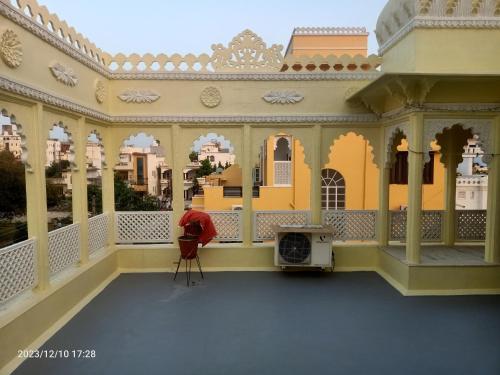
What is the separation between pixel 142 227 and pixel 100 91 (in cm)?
246

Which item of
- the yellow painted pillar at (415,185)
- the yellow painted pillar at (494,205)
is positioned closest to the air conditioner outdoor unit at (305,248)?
the yellow painted pillar at (415,185)

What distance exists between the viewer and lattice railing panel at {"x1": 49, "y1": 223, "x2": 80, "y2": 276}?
460 centimetres

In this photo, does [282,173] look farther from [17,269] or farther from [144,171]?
[144,171]

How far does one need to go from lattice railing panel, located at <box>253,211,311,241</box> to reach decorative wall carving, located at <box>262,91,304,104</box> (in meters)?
2.02

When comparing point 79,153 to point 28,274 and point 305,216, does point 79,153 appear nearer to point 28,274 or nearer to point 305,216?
point 28,274

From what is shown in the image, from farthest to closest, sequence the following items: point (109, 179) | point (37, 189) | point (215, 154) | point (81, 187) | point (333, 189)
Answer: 1. point (215, 154)
2. point (333, 189)
3. point (109, 179)
4. point (81, 187)
5. point (37, 189)

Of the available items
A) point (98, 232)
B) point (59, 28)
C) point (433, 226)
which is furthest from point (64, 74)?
point (433, 226)

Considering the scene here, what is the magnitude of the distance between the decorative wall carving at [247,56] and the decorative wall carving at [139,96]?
1213mm

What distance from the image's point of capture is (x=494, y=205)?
18.0 feet

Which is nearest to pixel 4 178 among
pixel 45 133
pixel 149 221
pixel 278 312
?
pixel 149 221

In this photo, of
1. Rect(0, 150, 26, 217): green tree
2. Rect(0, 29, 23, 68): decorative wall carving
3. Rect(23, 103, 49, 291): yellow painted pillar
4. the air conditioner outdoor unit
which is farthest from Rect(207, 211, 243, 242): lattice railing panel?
Rect(0, 150, 26, 217): green tree

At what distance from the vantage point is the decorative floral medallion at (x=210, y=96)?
258 inches

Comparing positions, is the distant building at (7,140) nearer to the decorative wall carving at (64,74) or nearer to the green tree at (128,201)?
the green tree at (128,201)

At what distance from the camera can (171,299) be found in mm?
5285
